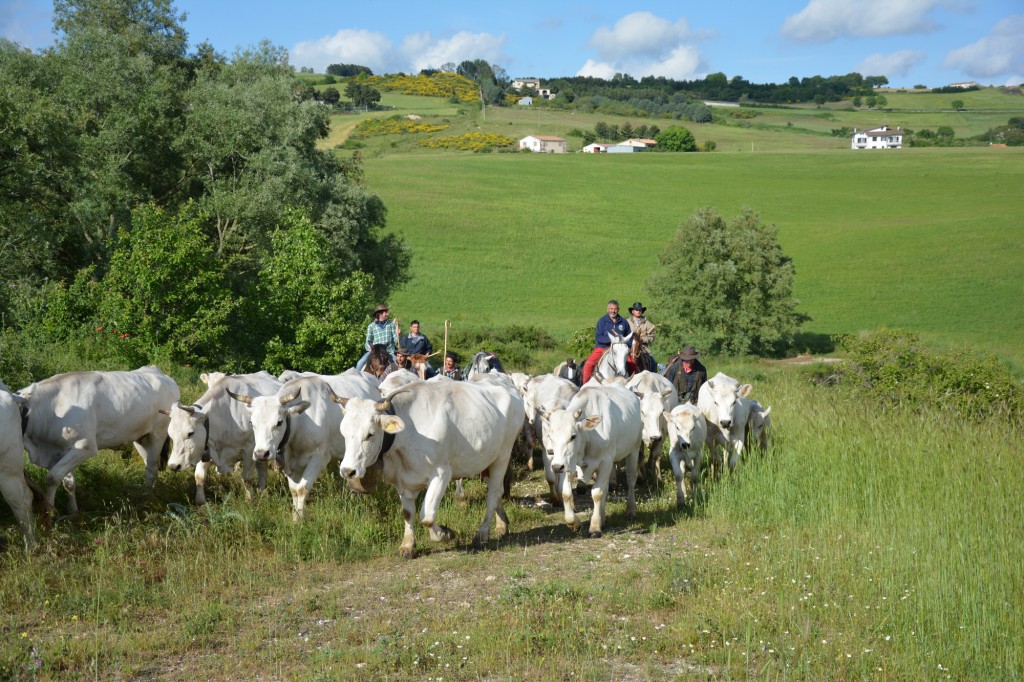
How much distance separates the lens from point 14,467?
33.1 feet

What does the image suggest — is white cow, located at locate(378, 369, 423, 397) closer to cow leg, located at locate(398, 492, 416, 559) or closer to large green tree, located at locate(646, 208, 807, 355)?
cow leg, located at locate(398, 492, 416, 559)

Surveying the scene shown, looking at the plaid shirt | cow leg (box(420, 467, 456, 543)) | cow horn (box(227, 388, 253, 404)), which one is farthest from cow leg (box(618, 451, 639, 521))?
the plaid shirt

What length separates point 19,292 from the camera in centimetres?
2347

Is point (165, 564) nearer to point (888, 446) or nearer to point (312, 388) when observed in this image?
point (312, 388)

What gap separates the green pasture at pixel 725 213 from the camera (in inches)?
2025

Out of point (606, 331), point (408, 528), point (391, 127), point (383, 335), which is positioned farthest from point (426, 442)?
point (391, 127)

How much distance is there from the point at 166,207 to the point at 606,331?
18516 mm

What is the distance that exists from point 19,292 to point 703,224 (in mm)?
31081

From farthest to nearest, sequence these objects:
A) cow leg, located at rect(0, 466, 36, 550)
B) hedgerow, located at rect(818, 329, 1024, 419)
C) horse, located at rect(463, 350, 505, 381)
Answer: hedgerow, located at rect(818, 329, 1024, 419)
horse, located at rect(463, 350, 505, 381)
cow leg, located at rect(0, 466, 36, 550)

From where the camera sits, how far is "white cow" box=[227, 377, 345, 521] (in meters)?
11.4

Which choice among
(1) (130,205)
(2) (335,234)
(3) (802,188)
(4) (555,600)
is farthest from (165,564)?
(3) (802,188)

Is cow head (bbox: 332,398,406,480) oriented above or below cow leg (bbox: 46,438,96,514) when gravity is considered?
above

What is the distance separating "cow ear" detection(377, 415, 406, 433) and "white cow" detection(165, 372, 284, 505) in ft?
10.5

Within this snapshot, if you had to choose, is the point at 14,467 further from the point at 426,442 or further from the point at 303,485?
the point at 426,442
